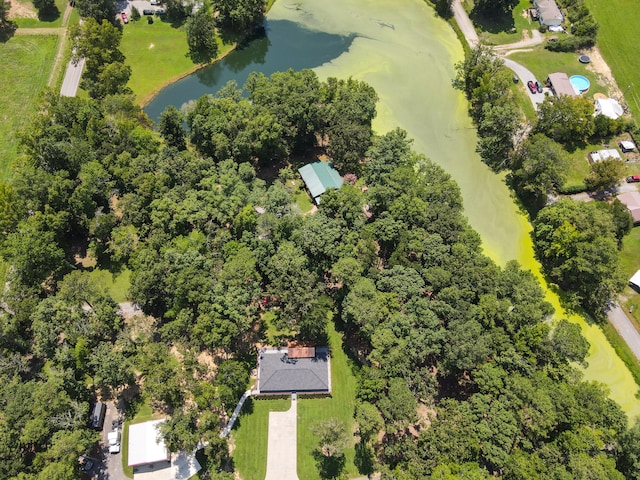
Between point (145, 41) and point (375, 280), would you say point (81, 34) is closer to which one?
point (145, 41)

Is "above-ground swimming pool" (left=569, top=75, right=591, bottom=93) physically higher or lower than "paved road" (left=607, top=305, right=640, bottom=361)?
higher

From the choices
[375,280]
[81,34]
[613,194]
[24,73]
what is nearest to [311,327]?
[375,280]

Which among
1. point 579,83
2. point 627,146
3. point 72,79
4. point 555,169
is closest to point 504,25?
point 579,83

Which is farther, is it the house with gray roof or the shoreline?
the shoreline

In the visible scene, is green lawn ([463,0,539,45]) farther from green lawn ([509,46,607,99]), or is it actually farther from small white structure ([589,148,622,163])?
small white structure ([589,148,622,163])

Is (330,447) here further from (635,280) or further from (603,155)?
(603,155)

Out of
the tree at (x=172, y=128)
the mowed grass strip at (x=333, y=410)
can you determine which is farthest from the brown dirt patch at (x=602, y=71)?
the tree at (x=172, y=128)

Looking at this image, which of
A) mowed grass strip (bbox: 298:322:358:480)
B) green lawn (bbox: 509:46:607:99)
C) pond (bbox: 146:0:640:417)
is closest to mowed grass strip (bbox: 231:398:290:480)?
mowed grass strip (bbox: 298:322:358:480)
